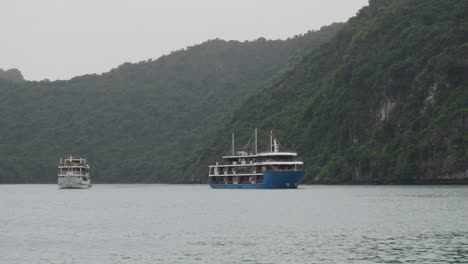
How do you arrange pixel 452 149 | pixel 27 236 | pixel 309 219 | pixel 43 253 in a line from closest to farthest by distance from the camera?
pixel 43 253 < pixel 27 236 < pixel 309 219 < pixel 452 149

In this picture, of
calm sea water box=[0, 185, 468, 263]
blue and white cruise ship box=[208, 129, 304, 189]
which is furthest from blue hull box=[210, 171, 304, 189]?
calm sea water box=[0, 185, 468, 263]

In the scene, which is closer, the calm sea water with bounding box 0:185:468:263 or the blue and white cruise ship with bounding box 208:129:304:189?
the calm sea water with bounding box 0:185:468:263

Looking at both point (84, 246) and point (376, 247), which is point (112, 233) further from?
point (376, 247)

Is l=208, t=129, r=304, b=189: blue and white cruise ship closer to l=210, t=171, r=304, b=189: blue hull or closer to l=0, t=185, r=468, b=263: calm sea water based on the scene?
l=210, t=171, r=304, b=189: blue hull

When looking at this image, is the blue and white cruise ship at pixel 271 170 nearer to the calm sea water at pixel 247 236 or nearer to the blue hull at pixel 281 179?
the blue hull at pixel 281 179

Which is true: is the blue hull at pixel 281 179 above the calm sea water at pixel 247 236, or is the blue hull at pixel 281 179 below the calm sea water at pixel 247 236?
above

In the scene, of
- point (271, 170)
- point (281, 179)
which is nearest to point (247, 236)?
point (281, 179)

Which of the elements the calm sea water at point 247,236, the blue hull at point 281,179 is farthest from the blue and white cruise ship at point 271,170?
the calm sea water at point 247,236

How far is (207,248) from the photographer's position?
56.9 m

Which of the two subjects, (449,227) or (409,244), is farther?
(449,227)

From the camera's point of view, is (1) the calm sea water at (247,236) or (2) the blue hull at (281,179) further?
(2) the blue hull at (281,179)

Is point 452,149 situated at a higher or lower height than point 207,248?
higher

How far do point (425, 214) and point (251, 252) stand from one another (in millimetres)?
36558

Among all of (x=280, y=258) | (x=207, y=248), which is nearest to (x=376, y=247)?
(x=280, y=258)
